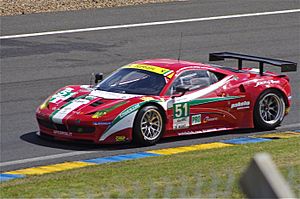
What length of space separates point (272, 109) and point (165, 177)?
199 inches

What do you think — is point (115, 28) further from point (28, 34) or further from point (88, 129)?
point (88, 129)

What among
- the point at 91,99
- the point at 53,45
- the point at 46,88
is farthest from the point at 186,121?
the point at 53,45

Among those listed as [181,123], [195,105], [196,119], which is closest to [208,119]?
[196,119]

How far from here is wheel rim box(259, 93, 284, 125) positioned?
14.1 meters

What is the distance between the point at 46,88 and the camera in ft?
55.7

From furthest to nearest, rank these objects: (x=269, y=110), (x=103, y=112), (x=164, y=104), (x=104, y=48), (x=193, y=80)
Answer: (x=104, y=48)
(x=269, y=110)
(x=193, y=80)
(x=164, y=104)
(x=103, y=112)

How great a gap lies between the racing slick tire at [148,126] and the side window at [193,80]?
0.54m

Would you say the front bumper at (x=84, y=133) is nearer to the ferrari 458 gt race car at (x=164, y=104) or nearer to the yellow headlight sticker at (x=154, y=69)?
the ferrari 458 gt race car at (x=164, y=104)

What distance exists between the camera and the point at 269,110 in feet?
46.5

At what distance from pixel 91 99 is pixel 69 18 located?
1089cm

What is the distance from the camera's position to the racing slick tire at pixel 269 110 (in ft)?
46.0

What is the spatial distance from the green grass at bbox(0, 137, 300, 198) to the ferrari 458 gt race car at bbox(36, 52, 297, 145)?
1021 millimetres

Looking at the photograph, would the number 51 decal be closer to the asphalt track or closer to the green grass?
the asphalt track

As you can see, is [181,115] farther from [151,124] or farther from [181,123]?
[151,124]
